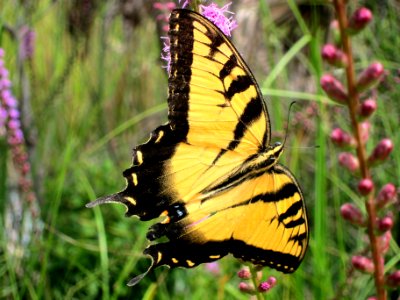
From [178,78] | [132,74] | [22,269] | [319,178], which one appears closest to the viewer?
[178,78]

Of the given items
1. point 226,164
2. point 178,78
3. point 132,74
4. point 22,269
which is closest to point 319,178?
point 226,164

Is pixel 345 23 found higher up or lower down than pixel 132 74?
higher up

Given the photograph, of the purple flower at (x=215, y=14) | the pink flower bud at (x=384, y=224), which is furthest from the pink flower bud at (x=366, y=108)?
the purple flower at (x=215, y=14)

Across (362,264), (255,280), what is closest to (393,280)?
(362,264)

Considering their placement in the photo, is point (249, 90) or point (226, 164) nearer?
point (249, 90)

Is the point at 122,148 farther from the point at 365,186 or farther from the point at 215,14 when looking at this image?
the point at 365,186

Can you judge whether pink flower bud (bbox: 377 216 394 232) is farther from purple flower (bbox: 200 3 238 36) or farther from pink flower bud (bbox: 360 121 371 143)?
purple flower (bbox: 200 3 238 36)

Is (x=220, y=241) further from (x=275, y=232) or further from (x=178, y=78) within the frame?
(x=178, y=78)
